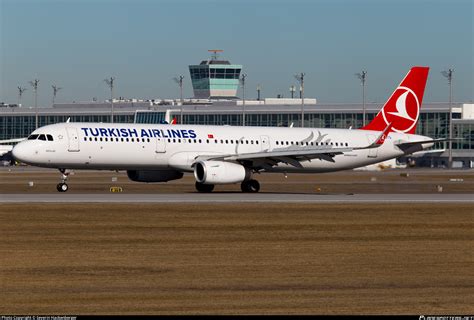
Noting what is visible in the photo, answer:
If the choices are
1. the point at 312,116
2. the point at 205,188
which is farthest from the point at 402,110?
the point at 312,116

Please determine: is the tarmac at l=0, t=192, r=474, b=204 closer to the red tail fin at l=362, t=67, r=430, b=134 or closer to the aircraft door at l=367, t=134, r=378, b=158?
the aircraft door at l=367, t=134, r=378, b=158

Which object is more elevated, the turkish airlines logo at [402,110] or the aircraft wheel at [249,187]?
the turkish airlines logo at [402,110]

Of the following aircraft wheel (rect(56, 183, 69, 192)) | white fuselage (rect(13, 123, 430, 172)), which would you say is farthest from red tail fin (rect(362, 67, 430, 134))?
aircraft wheel (rect(56, 183, 69, 192))

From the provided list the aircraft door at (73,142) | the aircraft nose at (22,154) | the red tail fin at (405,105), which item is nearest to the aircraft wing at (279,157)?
the aircraft door at (73,142)

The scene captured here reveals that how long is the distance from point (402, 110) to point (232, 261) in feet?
144

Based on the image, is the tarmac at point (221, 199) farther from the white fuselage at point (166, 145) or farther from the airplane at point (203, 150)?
the white fuselage at point (166, 145)

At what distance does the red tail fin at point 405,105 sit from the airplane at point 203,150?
77 centimetres

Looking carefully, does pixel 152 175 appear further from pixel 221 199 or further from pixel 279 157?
pixel 221 199

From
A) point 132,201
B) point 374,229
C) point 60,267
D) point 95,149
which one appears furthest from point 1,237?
point 95,149

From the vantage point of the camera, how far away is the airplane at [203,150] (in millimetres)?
57000

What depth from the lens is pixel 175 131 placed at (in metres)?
60.3

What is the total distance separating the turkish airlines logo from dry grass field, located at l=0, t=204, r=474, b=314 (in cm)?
2490

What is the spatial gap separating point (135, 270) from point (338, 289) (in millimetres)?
5571

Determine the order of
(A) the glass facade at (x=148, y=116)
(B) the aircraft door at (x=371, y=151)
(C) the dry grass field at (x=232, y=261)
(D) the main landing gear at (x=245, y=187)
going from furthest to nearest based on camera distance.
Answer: (A) the glass facade at (x=148, y=116) < (B) the aircraft door at (x=371, y=151) < (D) the main landing gear at (x=245, y=187) < (C) the dry grass field at (x=232, y=261)
